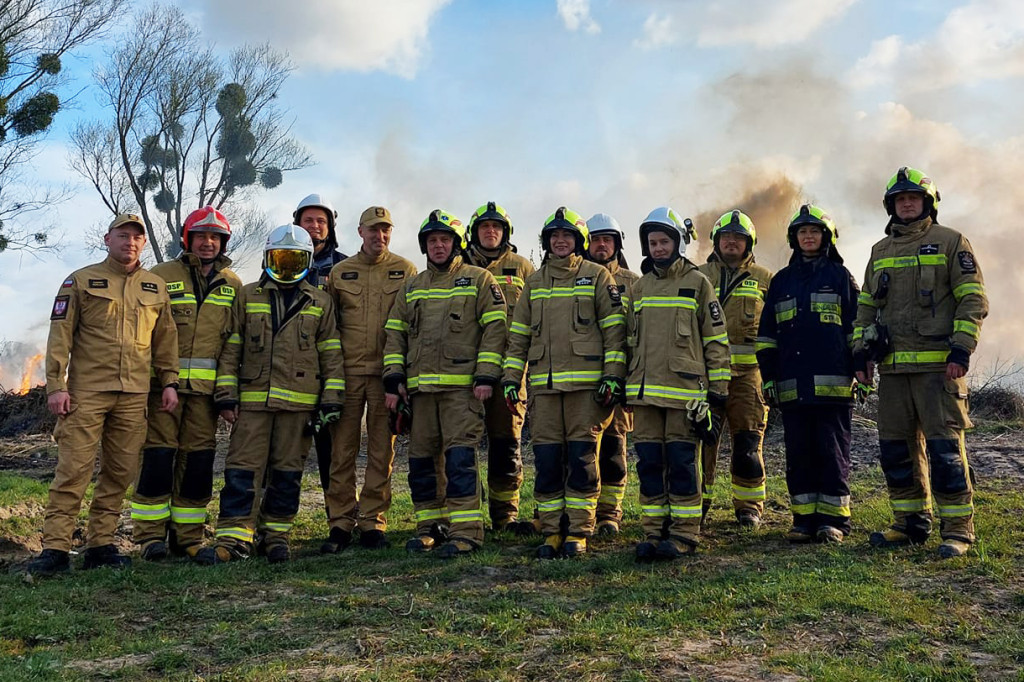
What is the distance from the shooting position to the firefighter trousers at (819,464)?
6.42 metres

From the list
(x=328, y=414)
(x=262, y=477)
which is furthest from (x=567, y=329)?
(x=262, y=477)

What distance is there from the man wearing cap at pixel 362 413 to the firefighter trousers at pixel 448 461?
0.37 meters

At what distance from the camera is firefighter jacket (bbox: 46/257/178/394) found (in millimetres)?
6250

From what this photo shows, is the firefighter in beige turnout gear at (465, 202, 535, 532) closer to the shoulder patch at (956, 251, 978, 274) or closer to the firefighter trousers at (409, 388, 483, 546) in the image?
the firefighter trousers at (409, 388, 483, 546)

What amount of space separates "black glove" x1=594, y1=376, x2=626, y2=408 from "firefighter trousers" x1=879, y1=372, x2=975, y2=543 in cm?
200

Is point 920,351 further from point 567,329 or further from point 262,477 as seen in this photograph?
point 262,477

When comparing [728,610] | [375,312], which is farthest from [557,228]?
[728,610]

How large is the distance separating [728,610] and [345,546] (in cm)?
348

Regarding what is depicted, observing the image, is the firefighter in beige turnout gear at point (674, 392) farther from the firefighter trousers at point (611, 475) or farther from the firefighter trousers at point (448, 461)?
the firefighter trousers at point (448, 461)

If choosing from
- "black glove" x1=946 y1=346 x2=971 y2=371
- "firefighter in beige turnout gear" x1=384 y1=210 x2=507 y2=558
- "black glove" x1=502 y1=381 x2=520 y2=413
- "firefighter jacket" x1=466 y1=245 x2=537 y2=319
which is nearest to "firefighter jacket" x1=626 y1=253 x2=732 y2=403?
"black glove" x1=502 y1=381 x2=520 y2=413

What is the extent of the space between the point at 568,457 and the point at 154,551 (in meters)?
3.42

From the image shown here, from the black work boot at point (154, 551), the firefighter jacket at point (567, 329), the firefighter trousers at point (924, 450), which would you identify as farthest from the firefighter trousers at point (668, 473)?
the black work boot at point (154, 551)

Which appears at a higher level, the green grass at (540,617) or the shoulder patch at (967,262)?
the shoulder patch at (967,262)

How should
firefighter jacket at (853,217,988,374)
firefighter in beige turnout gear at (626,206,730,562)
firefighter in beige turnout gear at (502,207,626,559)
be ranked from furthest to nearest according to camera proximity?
firefighter in beige turnout gear at (502,207,626,559) → firefighter in beige turnout gear at (626,206,730,562) → firefighter jacket at (853,217,988,374)
